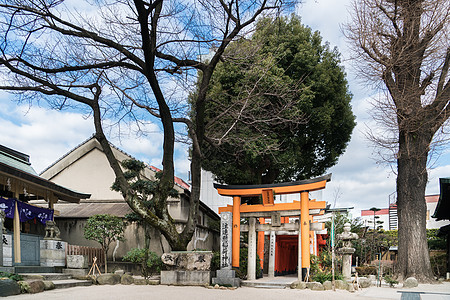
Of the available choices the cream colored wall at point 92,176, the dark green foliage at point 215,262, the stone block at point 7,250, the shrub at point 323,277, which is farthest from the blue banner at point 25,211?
the shrub at point 323,277

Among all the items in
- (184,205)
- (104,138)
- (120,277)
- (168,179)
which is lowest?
(120,277)

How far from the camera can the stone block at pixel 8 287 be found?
985cm

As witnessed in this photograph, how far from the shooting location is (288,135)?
19688 mm

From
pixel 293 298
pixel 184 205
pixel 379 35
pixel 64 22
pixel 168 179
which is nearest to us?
pixel 293 298

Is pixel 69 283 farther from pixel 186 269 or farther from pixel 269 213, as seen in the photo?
pixel 269 213

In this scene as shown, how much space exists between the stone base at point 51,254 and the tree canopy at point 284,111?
738 cm

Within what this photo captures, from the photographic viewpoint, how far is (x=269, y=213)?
1497cm

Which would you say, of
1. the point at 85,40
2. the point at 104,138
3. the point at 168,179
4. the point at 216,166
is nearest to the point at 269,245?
the point at 216,166

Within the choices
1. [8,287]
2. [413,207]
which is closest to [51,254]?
[8,287]

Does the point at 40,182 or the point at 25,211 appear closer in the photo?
the point at 40,182

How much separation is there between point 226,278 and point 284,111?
7.79 meters

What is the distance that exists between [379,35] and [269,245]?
11.1 metres

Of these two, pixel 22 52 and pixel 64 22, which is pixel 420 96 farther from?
pixel 22 52

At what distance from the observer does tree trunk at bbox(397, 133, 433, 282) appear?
A: 16.2 meters
